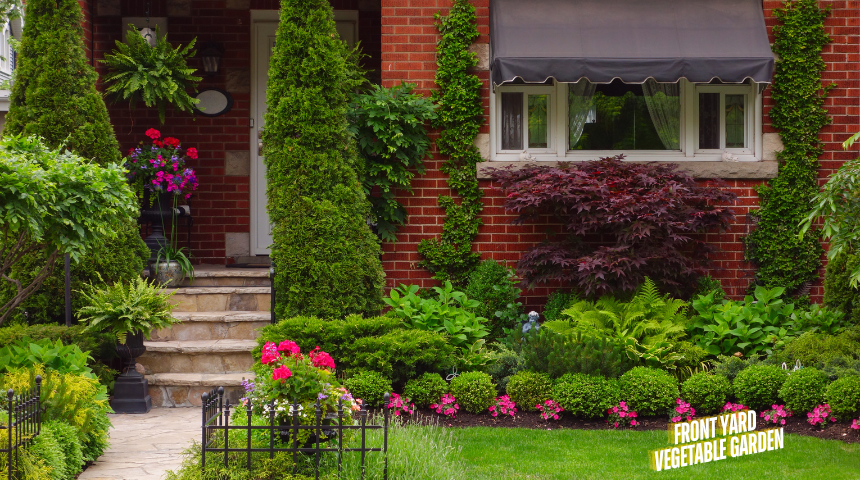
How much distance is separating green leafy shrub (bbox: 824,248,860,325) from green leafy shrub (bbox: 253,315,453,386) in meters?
3.56

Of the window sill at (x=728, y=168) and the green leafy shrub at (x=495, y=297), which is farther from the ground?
the window sill at (x=728, y=168)

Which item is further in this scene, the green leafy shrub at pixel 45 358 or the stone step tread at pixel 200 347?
the stone step tread at pixel 200 347

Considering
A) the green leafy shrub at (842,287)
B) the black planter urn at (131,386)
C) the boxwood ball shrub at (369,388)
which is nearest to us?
the boxwood ball shrub at (369,388)

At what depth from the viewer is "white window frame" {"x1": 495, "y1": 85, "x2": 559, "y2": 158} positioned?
818 cm

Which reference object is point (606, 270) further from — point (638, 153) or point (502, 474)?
point (502, 474)

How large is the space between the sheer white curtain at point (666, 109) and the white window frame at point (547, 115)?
3.26 ft

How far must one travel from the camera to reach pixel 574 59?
751 centimetres

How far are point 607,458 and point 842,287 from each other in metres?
3.26

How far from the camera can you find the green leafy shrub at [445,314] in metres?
6.90

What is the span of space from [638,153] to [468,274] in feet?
7.26

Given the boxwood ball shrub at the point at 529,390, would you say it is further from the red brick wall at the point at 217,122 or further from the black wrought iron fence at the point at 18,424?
the red brick wall at the point at 217,122

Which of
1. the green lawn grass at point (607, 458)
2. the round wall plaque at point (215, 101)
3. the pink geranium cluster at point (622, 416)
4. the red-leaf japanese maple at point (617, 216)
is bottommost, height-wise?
the green lawn grass at point (607, 458)

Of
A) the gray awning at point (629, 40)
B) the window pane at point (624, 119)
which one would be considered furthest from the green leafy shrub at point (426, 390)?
the window pane at point (624, 119)

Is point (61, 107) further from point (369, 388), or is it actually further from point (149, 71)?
point (369, 388)
